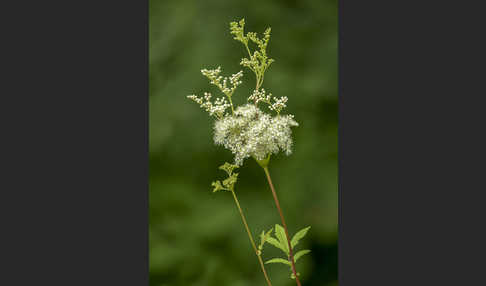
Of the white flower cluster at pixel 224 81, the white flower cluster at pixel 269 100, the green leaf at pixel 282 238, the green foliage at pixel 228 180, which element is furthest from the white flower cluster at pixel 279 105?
the green leaf at pixel 282 238

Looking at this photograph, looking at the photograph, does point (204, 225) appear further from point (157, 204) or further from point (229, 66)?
point (229, 66)

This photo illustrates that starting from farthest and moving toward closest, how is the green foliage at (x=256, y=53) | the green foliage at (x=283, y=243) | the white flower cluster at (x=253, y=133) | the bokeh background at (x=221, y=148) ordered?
the bokeh background at (x=221, y=148) → the green foliage at (x=283, y=243) → the green foliage at (x=256, y=53) → the white flower cluster at (x=253, y=133)

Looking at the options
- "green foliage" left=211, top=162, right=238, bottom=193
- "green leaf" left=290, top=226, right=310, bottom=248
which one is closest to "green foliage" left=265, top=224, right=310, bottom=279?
"green leaf" left=290, top=226, right=310, bottom=248

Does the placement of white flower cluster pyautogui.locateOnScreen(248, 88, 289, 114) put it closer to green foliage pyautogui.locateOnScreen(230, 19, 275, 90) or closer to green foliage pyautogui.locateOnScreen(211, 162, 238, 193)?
green foliage pyautogui.locateOnScreen(230, 19, 275, 90)

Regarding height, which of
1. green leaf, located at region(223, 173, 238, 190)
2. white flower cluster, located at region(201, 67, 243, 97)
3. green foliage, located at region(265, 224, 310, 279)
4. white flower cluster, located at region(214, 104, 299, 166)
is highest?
white flower cluster, located at region(201, 67, 243, 97)

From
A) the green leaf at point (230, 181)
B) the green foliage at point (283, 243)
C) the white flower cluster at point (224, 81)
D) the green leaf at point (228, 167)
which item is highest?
the white flower cluster at point (224, 81)

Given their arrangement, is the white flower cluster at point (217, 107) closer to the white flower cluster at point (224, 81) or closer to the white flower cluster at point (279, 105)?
the white flower cluster at point (224, 81)

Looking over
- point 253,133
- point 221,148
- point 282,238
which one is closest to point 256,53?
point 253,133
